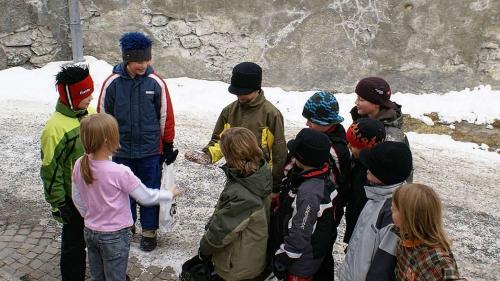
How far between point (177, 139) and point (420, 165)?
9.95ft

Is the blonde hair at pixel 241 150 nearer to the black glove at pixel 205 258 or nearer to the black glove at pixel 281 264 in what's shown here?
the black glove at pixel 281 264

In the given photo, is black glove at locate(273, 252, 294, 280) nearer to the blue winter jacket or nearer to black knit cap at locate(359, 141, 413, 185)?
black knit cap at locate(359, 141, 413, 185)

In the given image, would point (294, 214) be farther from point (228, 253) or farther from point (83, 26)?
point (83, 26)

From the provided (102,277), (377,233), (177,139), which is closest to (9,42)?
(177,139)

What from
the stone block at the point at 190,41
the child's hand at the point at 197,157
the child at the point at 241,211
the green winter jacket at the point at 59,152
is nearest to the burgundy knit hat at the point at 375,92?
the child at the point at 241,211

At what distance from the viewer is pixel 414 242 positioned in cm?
237

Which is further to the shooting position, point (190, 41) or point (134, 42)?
point (190, 41)

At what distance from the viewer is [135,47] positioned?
370 centimetres

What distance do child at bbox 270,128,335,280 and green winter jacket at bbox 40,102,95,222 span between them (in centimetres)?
137

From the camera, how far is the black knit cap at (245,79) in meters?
3.45

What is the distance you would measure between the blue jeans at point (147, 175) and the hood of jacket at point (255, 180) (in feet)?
4.05

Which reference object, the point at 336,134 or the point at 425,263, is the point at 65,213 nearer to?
the point at 336,134

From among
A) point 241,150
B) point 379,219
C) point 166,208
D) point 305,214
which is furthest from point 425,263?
point 166,208

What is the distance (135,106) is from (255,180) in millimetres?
1374
